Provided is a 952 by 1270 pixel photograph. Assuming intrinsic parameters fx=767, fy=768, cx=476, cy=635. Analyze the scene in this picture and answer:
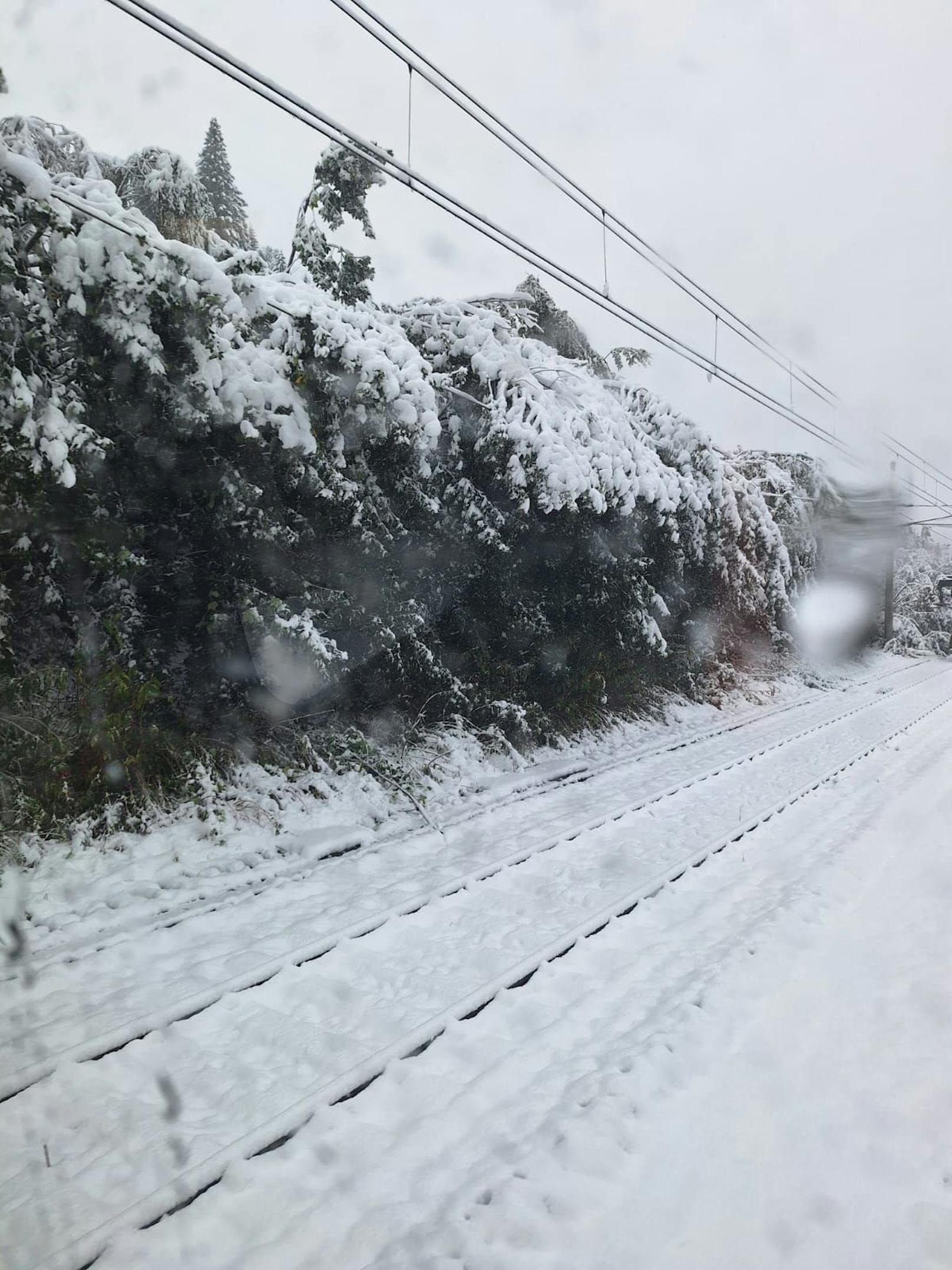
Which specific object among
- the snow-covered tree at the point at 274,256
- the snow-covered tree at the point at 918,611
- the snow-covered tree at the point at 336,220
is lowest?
the snow-covered tree at the point at 918,611

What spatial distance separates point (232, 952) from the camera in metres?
4.43

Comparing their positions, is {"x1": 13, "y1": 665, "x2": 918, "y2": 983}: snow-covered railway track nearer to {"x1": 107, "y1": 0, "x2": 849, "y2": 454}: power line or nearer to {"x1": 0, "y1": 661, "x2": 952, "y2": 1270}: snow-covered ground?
{"x1": 0, "y1": 661, "x2": 952, "y2": 1270}: snow-covered ground

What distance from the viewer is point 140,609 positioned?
6633 millimetres

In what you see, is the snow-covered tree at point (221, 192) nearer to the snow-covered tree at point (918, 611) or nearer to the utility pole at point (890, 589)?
the utility pole at point (890, 589)

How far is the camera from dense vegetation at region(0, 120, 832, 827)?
5.55 meters

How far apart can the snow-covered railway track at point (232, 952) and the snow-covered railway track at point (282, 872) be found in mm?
153

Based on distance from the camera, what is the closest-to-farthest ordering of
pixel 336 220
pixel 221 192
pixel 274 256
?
1. pixel 336 220
2. pixel 274 256
3. pixel 221 192

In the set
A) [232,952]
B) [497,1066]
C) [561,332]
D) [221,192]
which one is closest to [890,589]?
[561,332]

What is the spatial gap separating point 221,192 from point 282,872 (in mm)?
16844

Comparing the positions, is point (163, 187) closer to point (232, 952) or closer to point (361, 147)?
point (361, 147)

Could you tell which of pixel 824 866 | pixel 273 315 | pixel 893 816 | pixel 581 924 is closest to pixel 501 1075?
pixel 581 924

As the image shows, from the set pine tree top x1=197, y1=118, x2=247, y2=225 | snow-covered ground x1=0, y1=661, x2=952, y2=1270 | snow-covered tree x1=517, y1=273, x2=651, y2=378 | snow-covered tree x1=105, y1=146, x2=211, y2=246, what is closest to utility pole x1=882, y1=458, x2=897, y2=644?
snow-covered tree x1=517, y1=273, x2=651, y2=378

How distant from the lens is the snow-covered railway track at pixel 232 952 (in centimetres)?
353

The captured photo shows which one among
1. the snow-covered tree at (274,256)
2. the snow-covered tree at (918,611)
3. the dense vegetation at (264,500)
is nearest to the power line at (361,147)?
the dense vegetation at (264,500)
